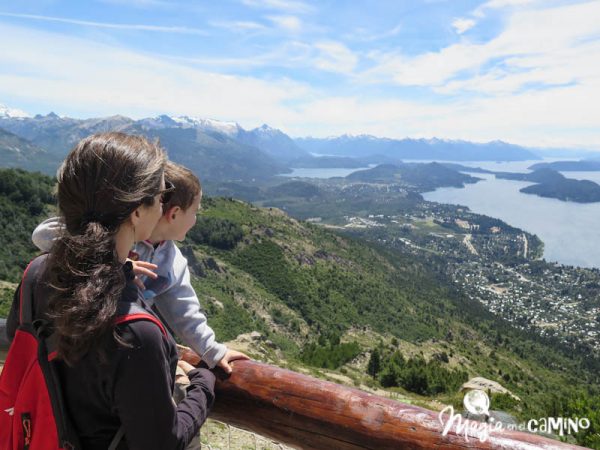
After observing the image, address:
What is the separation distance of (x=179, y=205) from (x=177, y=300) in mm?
496

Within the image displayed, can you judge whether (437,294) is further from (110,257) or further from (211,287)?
(110,257)

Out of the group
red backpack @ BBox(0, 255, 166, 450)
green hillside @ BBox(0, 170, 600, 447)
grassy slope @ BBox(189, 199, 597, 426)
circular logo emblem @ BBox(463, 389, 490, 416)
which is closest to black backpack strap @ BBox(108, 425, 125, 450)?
red backpack @ BBox(0, 255, 166, 450)

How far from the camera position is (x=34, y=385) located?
1682 millimetres

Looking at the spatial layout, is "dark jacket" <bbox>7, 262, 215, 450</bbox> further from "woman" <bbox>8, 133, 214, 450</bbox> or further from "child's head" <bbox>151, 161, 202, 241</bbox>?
"child's head" <bbox>151, 161, 202, 241</bbox>

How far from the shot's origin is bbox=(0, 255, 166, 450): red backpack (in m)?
1.60

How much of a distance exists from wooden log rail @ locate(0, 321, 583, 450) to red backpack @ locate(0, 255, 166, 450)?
2.96 ft

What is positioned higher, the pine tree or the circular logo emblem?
the circular logo emblem

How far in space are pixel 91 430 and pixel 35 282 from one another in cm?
62

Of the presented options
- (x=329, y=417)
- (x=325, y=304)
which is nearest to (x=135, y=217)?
(x=329, y=417)

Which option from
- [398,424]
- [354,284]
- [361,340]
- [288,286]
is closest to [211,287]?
[288,286]

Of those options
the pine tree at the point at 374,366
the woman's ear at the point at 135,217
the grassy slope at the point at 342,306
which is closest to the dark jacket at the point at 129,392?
the woman's ear at the point at 135,217

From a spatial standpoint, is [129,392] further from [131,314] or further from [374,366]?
[374,366]

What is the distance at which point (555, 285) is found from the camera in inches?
5551

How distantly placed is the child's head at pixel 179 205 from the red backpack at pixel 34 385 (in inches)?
23.7
